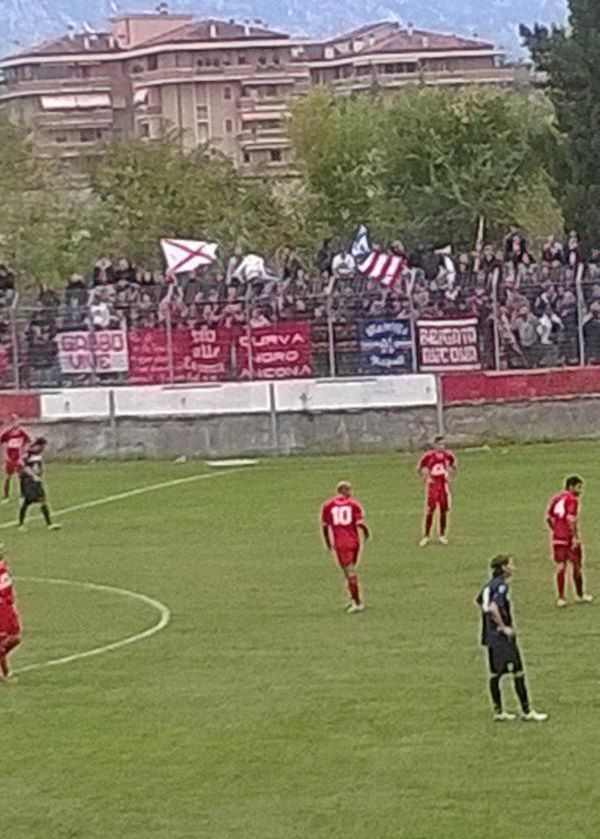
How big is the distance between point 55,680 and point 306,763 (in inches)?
218

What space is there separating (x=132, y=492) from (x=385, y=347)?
729 cm

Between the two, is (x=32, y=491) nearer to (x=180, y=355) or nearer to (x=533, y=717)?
(x=180, y=355)

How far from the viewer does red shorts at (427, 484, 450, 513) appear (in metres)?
33.9

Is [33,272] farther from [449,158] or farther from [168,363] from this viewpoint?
[168,363]

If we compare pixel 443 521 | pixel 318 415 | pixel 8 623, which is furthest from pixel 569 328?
pixel 8 623

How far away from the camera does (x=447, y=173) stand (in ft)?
268

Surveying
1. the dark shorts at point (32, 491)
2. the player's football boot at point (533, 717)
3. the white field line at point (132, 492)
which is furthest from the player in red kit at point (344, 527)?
the white field line at point (132, 492)

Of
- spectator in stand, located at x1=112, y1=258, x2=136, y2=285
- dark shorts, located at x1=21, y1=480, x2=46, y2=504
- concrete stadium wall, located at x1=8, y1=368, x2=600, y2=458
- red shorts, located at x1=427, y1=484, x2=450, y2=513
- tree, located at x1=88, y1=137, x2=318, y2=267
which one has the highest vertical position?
tree, located at x1=88, y1=137, x2=318, y2=267

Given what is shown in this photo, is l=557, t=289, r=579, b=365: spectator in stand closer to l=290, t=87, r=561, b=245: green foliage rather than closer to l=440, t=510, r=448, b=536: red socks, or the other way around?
l=440, t=510, r=448, b=536: red socks

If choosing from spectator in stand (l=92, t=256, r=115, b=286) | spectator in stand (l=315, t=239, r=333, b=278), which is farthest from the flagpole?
spectator in stand (l=92, t=256, r=115, b=286)

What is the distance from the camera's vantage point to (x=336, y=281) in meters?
48.9

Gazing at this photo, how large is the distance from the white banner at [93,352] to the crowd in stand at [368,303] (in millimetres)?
189

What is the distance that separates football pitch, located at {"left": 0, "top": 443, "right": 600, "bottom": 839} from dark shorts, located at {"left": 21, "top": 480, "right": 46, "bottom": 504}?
2.48ft

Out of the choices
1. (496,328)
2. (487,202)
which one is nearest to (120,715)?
(496,328)
